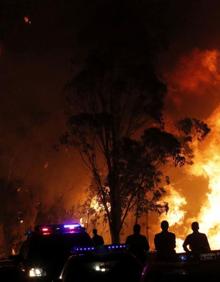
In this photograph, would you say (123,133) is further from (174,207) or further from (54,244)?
(54,244)

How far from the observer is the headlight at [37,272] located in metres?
14.8

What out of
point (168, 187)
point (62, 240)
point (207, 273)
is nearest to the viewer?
point (207, 273)

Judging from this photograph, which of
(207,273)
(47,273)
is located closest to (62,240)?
(47,273)

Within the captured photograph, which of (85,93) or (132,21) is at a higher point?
(132,21)

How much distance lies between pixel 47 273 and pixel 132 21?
16768 mm

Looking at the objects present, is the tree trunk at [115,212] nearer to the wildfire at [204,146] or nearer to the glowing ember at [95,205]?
the glowing ember at [95,205]

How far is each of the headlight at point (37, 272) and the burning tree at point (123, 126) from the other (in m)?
11.3

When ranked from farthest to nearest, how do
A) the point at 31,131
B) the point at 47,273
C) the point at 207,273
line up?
1. the point at 31,131
2. the point at 47,273
3. the point at 207,273

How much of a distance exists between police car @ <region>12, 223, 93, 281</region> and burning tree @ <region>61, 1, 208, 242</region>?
32.7 feet

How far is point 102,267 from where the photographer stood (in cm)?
1017

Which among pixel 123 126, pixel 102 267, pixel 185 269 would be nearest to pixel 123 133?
pixel 123 126

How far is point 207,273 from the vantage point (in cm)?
666

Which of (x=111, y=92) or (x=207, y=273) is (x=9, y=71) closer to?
Answer: (x=111, y=92)

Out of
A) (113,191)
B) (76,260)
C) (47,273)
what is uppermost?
(113,191)
